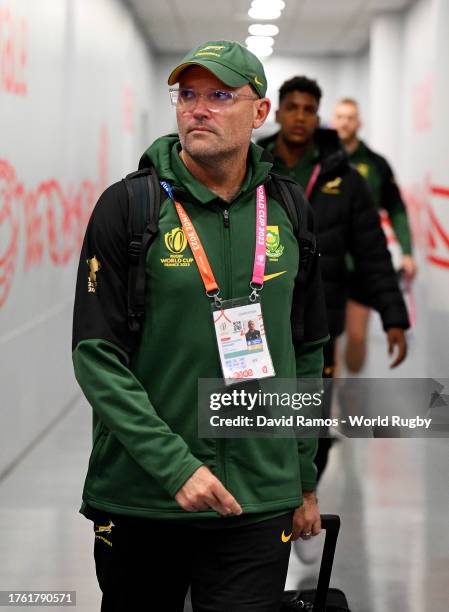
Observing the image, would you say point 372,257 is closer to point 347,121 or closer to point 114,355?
point 114,355

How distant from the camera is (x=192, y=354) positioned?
2043 mm

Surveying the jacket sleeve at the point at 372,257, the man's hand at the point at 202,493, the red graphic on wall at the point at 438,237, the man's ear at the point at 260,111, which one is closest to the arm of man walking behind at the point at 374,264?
the jacket sleeve at the point at 372,257

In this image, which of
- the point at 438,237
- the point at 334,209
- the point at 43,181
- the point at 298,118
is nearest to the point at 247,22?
the point at 438,237

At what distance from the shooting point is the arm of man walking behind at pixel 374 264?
416 centimetres

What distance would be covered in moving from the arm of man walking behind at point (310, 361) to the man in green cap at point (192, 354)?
8 centimetres

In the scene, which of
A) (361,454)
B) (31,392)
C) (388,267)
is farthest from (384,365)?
(388,267)

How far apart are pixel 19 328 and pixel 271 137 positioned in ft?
7.11

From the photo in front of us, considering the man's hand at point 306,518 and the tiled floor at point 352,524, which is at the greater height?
the man's hand at point 306,518

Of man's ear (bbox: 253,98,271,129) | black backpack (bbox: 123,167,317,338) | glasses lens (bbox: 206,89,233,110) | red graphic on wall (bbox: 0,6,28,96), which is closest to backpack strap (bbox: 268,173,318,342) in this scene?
black backpack (bbox: 123,167,317,338)

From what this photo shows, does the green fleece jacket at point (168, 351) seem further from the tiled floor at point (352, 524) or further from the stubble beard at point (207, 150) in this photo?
the tiled floor at point (352, 524)

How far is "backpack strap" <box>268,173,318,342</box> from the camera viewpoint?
7.30 feet

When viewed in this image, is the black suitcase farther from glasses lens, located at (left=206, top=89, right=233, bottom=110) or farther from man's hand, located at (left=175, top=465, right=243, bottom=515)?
glasses lens, located at (left=206, top=89, right=233, bottom=110)

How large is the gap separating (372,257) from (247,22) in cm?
770

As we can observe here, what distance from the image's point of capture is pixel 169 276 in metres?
2.01
